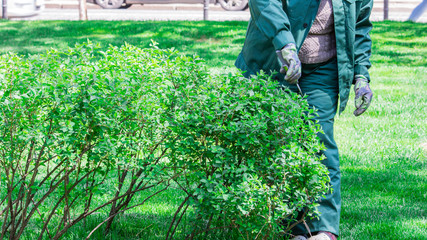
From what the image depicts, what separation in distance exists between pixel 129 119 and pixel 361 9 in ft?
5.70

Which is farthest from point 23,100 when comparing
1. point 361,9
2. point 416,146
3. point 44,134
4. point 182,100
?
point 416,146

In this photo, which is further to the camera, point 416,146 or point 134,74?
point 416,146

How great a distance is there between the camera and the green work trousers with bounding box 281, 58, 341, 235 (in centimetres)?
359

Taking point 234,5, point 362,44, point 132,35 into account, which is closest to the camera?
point 362,44

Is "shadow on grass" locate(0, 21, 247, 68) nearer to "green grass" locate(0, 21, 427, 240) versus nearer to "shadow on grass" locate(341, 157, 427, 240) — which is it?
"green grass" locate(0, 21, 427, 240)

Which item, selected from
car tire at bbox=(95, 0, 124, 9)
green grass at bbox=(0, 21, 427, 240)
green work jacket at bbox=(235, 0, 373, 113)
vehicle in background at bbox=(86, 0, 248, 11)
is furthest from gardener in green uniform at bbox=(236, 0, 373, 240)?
car tire at bbox=(95, 0, 124, 9)

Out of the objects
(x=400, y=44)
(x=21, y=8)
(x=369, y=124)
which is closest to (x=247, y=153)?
(x=369, y=124)

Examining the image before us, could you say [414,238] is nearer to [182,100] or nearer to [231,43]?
[182,100]

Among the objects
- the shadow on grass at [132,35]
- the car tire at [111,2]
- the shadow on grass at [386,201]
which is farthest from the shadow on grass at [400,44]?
the car tire at [111,2]

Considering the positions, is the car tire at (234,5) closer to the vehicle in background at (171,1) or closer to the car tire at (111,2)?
the vehicle in background at (171,1)

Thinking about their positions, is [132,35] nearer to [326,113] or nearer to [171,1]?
[326,113]

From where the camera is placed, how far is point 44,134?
2705 millimetres

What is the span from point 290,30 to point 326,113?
560 millimetres

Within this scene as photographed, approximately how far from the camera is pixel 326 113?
3619 millimetres
